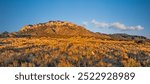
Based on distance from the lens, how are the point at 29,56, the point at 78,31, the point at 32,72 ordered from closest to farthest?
the point at 32,72 < the point at 29,56 < the point at 78,31

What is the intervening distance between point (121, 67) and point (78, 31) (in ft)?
162

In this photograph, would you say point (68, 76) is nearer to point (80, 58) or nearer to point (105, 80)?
point (105, 80)

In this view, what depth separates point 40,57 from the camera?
14117 mm

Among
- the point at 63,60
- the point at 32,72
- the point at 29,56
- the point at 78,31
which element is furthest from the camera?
the point at 78,31

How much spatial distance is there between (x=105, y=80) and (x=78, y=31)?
50.9m

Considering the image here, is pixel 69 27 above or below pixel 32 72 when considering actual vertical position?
above

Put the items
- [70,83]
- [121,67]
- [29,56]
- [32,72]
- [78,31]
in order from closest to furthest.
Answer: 1. [70,83]
2. [32,72]
3. [121,67]
4. [29,56]
5. [78,31]

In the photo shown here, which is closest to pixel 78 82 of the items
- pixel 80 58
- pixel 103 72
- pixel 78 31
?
pixel 103 72

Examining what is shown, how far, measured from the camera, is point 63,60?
13383 millimetres

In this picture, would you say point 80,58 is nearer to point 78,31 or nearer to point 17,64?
point 17,64

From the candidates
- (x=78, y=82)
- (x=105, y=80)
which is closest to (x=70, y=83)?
(x=78, y=82)

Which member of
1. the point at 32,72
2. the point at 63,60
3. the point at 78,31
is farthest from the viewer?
the point at 78,31

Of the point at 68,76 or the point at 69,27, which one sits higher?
the point at 69,27

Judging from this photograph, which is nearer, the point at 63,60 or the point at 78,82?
the point at 78,82
